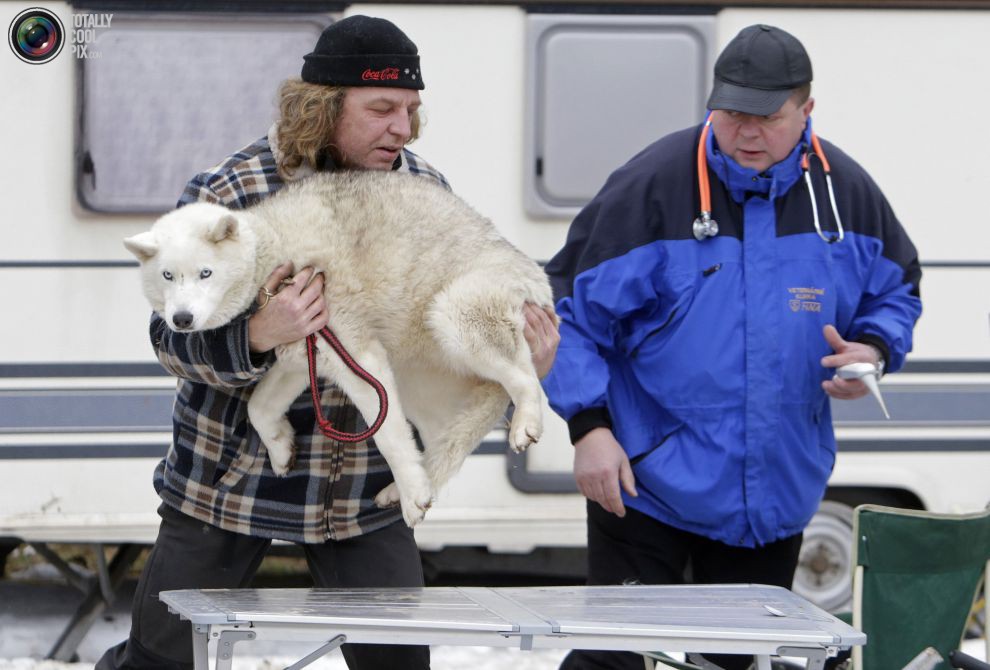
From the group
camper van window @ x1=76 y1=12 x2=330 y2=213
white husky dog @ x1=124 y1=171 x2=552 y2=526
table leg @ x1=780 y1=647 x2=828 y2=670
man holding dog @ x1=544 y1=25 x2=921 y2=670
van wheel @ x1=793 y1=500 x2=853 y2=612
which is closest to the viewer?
table leg @ x1=780 y1=647 x2=828 y2=670

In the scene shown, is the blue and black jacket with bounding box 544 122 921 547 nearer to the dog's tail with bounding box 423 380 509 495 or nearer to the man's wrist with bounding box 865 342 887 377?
the man's wrist with bounding box 865 342 887 377

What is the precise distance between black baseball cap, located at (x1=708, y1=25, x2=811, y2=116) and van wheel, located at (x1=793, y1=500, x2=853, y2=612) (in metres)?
2.91

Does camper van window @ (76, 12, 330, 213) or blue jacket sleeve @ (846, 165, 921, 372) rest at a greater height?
camper van window @ (76, 12, 330, 213)

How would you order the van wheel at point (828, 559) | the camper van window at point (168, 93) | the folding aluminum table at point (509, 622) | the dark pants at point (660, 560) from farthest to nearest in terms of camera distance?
the van wheel at point (828, 559)
the camper van window at point (168, 93)
the dark pants at point (660, 560)
the folding aluminum table at point (509, 622)

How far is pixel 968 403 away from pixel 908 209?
2.81 ft

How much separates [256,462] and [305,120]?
0.80 m

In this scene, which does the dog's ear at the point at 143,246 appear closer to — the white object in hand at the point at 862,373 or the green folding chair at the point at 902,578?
the white object in hand at the point at 862,373

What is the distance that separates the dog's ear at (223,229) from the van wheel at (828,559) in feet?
12.7

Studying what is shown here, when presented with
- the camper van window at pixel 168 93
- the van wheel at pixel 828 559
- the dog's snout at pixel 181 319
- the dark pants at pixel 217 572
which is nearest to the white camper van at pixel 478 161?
the camper van window at pixel 168 93

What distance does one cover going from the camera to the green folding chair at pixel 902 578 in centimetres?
368

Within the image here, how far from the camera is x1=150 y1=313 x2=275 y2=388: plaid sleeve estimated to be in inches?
114

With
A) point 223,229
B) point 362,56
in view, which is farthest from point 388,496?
point 362,56

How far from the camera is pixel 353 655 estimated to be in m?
3.38

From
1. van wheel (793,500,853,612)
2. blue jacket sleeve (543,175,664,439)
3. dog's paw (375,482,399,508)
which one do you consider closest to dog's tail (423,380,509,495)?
dog's paw (375,482,399,508)
